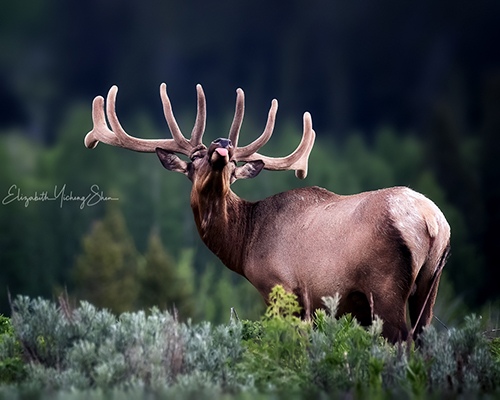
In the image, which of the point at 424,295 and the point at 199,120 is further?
the point at 199,120

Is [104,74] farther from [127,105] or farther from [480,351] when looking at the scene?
[480,351]

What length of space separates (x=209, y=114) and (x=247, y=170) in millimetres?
45455

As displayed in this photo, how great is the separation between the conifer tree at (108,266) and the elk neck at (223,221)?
109 ft

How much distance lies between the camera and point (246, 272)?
10.4 m

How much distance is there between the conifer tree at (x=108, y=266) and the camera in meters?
45.0

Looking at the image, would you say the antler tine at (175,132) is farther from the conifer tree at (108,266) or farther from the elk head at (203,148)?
the conifer tree at (108,266)

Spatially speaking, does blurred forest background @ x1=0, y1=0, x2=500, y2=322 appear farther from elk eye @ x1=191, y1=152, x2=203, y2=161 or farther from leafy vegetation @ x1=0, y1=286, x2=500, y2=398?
leafy vegetation @ x1=0, y1=286, x2=500, y2=398

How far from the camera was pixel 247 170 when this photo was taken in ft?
35.6

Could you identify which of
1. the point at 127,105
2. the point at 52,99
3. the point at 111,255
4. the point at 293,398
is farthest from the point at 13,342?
the point at 127,105

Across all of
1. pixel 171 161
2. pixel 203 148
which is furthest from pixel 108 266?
pixel 203 148

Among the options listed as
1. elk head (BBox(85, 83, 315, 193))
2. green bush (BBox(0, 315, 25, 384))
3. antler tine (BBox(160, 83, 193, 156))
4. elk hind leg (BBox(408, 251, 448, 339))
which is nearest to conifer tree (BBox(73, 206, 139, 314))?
elk head (BBox(85, 83, 315, 193))

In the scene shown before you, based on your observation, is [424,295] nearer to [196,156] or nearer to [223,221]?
[223,221]

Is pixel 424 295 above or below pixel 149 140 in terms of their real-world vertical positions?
below

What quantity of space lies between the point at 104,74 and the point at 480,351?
178 ft
